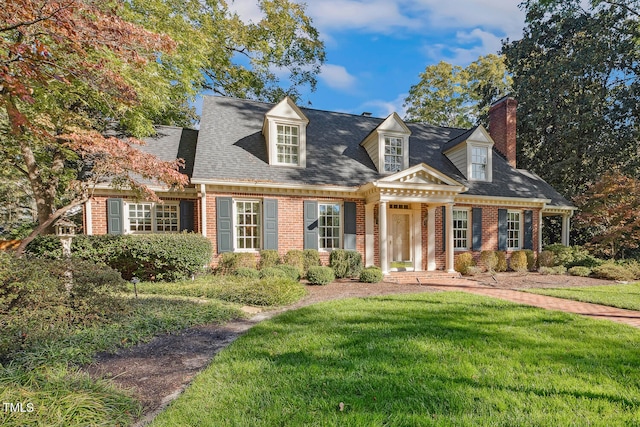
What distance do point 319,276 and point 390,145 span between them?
667cm

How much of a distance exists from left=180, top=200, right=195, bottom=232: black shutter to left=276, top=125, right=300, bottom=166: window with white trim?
3.68 m

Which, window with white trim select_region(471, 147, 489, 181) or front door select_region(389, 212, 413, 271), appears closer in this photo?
front door select_region(389, 212, 413, 271)

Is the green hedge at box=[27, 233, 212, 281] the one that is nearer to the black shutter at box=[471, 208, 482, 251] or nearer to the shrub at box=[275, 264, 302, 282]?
the shrub at box=[275, 264, 302, 282]

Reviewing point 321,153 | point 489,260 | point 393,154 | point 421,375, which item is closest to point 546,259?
point 489,260

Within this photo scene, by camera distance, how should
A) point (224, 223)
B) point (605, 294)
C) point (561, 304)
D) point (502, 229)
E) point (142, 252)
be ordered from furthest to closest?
point (502, 229), point (224, 223), point (142, 252), point (605, 294), point (561, 304)

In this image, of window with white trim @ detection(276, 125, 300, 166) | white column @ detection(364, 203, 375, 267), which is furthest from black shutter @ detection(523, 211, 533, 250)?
window with white trim @ detection(276, 125, 300, 166)

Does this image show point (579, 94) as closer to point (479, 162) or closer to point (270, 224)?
point (479, 162)

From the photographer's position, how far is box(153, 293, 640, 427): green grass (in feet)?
8.43

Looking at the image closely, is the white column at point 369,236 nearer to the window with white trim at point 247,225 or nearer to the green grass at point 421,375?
the window with white trim at point 247,225

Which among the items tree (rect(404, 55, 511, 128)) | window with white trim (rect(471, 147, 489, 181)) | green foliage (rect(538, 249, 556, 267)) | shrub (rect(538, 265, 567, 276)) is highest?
tree (rect(404, 55, 511, 128))

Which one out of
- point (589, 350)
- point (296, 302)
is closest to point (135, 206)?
point (296, 302)

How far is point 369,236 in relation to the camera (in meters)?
11.7

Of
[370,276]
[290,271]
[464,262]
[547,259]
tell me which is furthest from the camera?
[547,259]

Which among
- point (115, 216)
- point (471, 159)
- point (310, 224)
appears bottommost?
point (310, 224)
